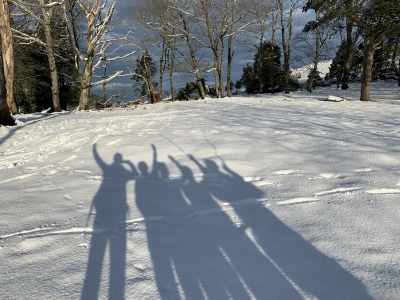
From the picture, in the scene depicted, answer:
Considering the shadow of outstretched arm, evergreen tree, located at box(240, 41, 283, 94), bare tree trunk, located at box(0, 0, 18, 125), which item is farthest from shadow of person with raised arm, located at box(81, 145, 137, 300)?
evergreen tree, located at box(240, 41, 283, 94)

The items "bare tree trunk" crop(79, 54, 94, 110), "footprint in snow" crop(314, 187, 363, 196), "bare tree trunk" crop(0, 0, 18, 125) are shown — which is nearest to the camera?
"footprint in snow" crop(314, 187, 363, 196)

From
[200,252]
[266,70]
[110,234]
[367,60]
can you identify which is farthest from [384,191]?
[266,70]

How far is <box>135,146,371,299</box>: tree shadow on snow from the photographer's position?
4.85 feet

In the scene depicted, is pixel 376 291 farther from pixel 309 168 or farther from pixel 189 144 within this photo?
pixel 189 144

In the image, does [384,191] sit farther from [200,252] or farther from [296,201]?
[200,252]

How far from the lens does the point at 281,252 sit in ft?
5.86

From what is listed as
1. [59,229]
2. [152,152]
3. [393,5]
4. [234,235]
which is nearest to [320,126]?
[152,152]

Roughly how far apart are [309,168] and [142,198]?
2.14m

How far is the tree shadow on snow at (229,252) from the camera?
1479 millimetres

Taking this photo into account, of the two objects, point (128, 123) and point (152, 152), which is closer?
point (152, 152)

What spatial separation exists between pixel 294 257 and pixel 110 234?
1469 mm

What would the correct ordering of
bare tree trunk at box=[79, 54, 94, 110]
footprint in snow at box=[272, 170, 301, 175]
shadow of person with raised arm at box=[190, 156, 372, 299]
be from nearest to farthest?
1. shadow of person with raised arm at box=[190, 156, 372, 299]
2. footprint in snow at box=[272, 170, 301, 175]
3. bare tree trunk at box=[79, 54, 94, 110]

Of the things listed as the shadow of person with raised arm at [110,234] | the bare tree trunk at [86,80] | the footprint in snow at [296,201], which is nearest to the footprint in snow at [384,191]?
the footprint in snow at [296,201]

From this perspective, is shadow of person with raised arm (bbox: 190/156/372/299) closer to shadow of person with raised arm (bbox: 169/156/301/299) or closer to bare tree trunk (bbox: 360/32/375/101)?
shadow of person with raised arm (bbox: 169/156/301/299)
